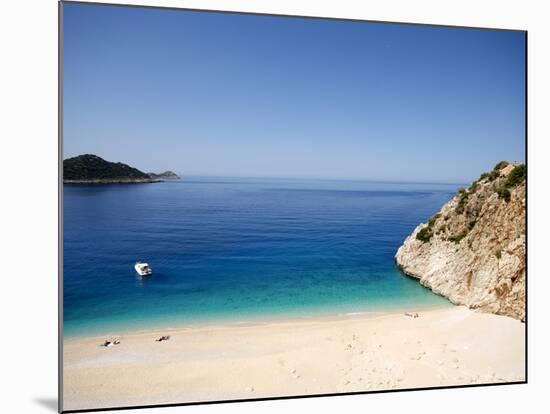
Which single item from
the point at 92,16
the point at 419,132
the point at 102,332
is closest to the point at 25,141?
the point at 92,16

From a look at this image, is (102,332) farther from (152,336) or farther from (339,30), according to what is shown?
(339,30)

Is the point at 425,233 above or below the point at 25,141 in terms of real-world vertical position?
below

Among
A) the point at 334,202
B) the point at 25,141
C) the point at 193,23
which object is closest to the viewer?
the point at 25,141

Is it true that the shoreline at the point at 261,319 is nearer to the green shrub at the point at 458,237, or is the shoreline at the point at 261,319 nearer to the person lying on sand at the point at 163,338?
the person lying on sand at the point at 163,338

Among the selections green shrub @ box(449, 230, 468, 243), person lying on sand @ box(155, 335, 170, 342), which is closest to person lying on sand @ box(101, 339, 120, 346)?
person lying on sand @ box(155, 335, 170, 342)

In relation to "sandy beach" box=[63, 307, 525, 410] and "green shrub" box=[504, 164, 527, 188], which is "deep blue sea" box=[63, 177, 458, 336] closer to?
"sandy beach" box=[63, 307, 525, 410]

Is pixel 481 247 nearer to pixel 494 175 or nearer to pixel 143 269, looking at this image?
pixel 494 175
